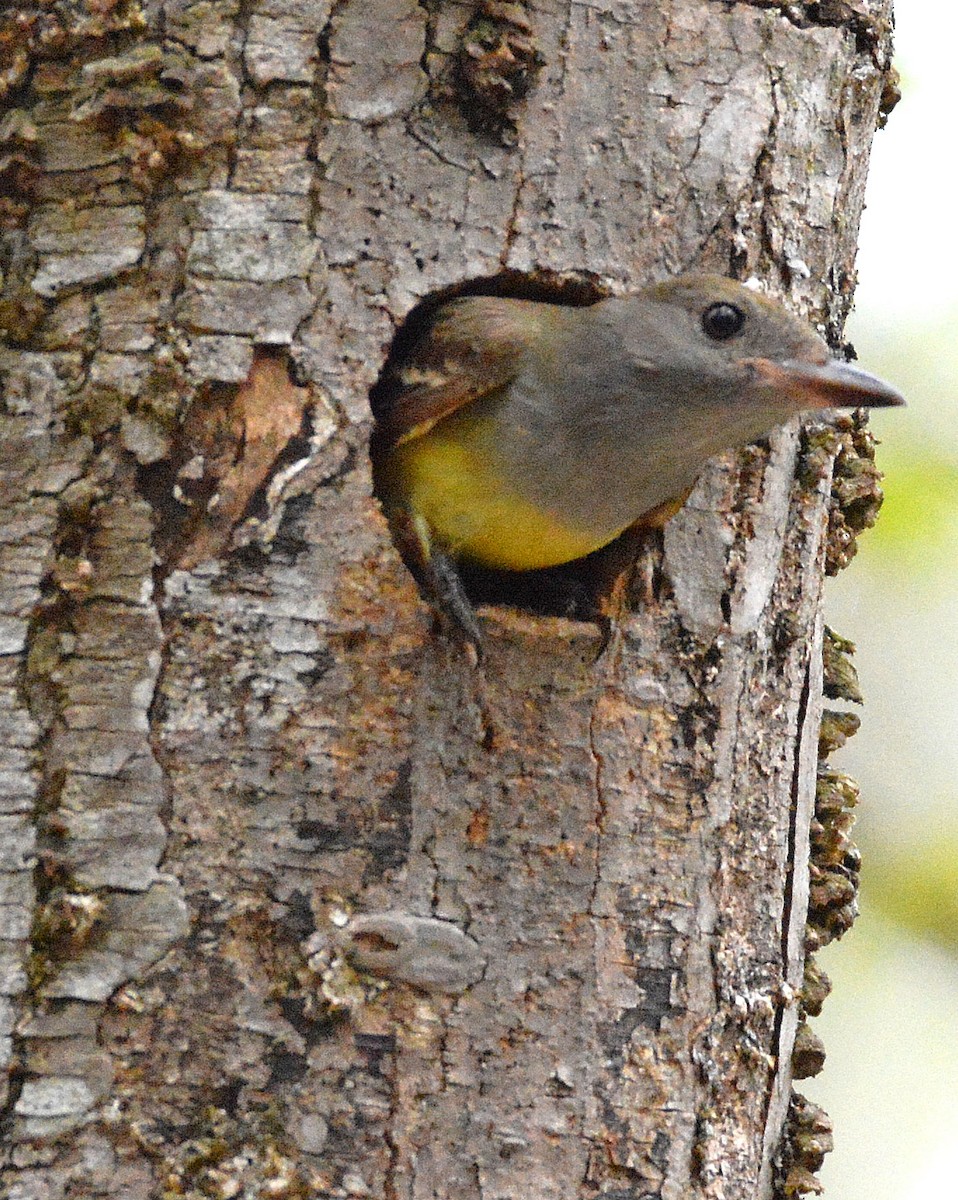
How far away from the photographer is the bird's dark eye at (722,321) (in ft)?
11.6

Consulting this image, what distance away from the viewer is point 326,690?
3.17 m

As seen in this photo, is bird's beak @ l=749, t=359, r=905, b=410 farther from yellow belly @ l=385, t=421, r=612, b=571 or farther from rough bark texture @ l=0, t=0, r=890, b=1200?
yellow belly @ l=385, t=421, r=612, b=571

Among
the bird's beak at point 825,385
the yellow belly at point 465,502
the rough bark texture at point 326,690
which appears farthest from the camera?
the yellow belly at point 465,502

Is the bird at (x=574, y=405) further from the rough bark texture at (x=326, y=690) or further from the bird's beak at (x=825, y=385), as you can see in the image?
the rough bark texture at (x=326, y=690)

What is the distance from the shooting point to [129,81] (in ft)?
10.6

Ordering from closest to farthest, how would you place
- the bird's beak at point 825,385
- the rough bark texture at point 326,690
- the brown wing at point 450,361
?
the rough bark texture at point 326,690 < the bird's beak at point 825,385 < the brown wing at point 450,361

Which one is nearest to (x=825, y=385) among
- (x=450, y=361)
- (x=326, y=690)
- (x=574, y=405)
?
(x=574, y=405)

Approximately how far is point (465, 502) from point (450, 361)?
349mm

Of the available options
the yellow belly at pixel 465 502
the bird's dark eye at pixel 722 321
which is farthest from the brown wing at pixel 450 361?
the bird's dark eye at pixel 722 321

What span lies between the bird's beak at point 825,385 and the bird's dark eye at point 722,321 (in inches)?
4.3

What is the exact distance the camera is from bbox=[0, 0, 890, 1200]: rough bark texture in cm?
306

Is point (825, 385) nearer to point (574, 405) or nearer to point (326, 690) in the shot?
point (574, 405)

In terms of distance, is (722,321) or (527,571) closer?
(722,321)

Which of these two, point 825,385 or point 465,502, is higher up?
point 825,385
